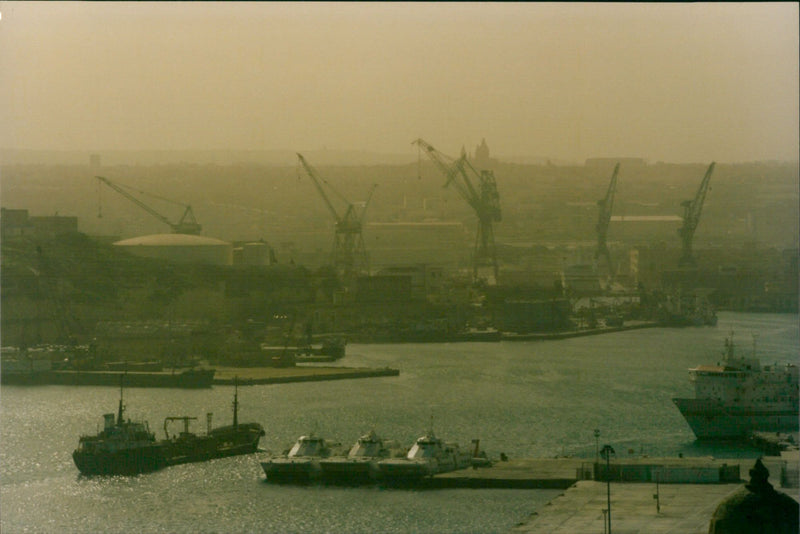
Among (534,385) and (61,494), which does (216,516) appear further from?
(534,385)

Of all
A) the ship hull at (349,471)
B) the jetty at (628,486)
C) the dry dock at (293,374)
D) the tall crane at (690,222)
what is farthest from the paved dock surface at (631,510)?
the tall crane at (690,222)

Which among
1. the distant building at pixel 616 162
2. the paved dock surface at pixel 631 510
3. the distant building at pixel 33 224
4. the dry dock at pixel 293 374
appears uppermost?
the distant building at pixel 616 162

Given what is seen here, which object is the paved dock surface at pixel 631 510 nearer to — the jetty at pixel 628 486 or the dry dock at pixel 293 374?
the jetty at pixel 628 486

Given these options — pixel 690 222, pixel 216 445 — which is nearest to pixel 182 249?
pixel 690 222

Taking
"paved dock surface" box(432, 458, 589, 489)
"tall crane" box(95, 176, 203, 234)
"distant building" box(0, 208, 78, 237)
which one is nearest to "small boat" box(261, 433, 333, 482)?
"paved dock surface" box(432, 458, 589, 489)

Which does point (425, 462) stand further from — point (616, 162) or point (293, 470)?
point (616, 162)

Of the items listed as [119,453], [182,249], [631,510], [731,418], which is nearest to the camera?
[631,510]
